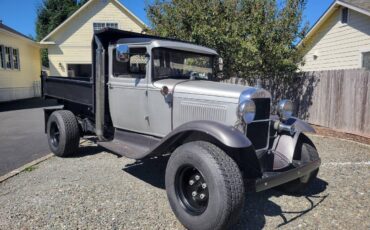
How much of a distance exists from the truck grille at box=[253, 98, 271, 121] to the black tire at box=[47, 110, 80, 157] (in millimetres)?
3707

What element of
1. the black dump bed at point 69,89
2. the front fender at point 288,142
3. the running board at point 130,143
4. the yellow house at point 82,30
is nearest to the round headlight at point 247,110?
the front fender at point 288,142

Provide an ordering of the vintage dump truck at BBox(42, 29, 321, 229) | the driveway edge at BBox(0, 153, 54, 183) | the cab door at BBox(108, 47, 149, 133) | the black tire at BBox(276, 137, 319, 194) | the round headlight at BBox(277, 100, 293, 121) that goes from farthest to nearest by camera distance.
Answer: the driveway edge at BBox(0, 153, 54, 183), the cab door at BBox(108, 47, 149, 133), the round headlight at BBox(277, 100, 293, 121), the black tire at BBox(276, 137, 319, 194), the vintage dump truck at BBox(42, 29, 321, 229)

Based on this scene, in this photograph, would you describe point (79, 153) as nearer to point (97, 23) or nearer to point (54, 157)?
point (54, 157)

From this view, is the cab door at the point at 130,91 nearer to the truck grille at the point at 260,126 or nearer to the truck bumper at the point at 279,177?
the truck grille at the point at 260,126

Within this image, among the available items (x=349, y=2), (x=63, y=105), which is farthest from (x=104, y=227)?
(x=349, y=2)

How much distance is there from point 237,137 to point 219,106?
0.76m

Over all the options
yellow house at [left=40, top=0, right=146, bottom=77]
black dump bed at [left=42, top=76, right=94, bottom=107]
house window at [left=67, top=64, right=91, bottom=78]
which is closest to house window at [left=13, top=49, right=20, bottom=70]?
yellow house at [left=40, top=0, right=146, bottom=77]

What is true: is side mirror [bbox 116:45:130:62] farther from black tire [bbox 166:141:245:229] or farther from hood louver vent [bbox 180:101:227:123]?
black tire [bbox 166:141:245:229]

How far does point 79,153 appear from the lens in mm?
6789

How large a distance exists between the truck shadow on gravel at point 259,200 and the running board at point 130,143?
566mm

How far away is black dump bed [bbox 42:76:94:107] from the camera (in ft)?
19.3

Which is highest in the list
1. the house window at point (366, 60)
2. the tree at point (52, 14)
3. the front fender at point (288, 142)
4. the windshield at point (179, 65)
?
the tree at point (52, 14)

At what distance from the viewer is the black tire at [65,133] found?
6145mm

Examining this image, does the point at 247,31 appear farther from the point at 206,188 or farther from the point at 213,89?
the point at 206,188
